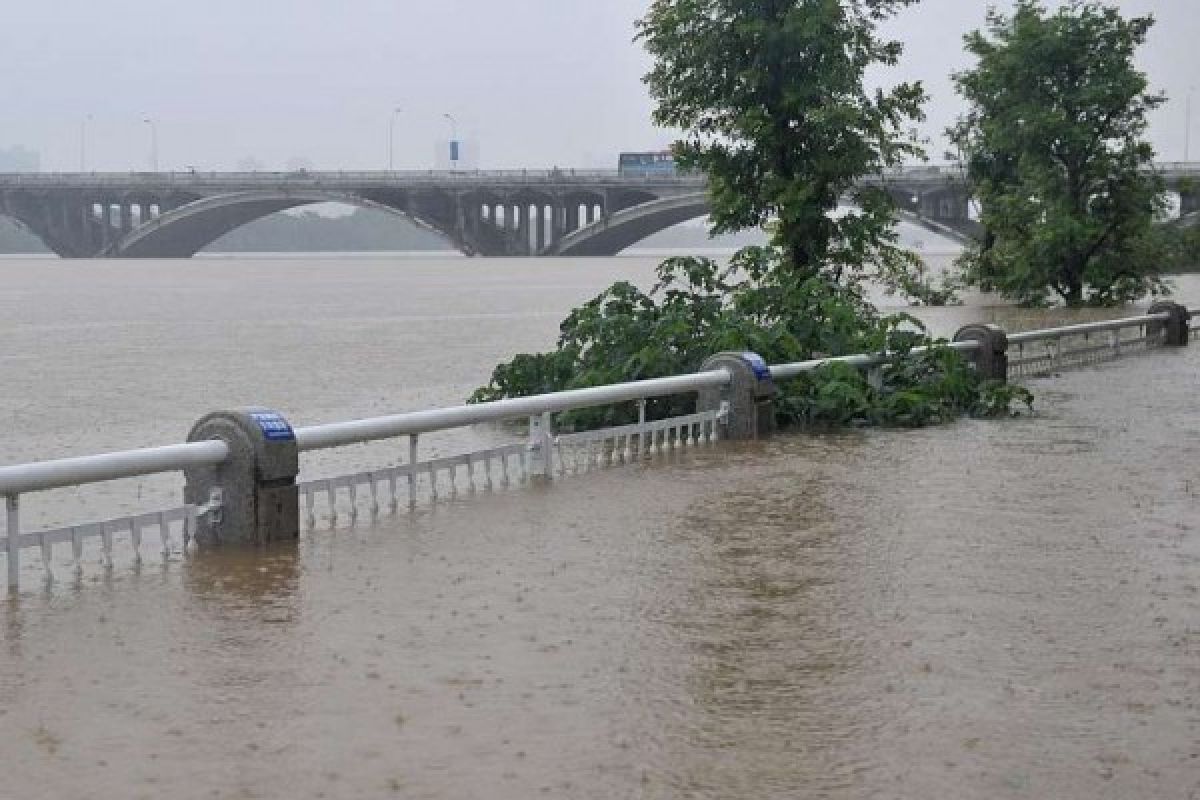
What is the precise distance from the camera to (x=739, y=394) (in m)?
14.2

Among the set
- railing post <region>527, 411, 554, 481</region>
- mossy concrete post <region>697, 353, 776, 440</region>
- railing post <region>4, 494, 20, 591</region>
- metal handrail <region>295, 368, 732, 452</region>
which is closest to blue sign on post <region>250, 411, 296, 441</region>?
metal handrail <region>295, 368, 732, 452</region>

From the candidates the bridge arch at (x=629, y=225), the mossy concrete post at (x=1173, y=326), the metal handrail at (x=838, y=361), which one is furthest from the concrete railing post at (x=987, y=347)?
the bridge arch at (x=629, y=225)

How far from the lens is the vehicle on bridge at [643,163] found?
361 ft

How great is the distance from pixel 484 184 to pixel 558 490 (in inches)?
4102

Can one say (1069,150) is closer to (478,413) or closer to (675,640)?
(478,413)

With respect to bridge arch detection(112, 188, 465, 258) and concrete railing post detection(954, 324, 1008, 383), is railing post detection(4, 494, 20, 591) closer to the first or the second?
concrete railing post detection(954, 324, 1008, 383)

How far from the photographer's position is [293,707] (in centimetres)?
620

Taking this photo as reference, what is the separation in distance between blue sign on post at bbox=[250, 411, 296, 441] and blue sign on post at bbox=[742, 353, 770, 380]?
18.2 ft

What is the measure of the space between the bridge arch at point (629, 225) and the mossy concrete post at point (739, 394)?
84.2 metres

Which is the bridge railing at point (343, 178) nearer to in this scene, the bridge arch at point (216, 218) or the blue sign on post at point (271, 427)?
the bridge arch at point (216, 218)

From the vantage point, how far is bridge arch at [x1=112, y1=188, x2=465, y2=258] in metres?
117

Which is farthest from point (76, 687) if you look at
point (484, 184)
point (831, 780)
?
point (484, 184)

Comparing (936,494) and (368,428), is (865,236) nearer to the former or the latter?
(936,494)

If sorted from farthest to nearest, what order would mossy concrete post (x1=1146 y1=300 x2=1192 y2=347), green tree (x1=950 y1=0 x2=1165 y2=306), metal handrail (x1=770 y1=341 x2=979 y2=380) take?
green tree (x1=950 y1=0 x2=1165 y2=306) → mossy concrete post (x1=1146 y1=300 x2=1192 y2=347) → metal handrail (x1=770 y1=341 x2=979 y2=380)
